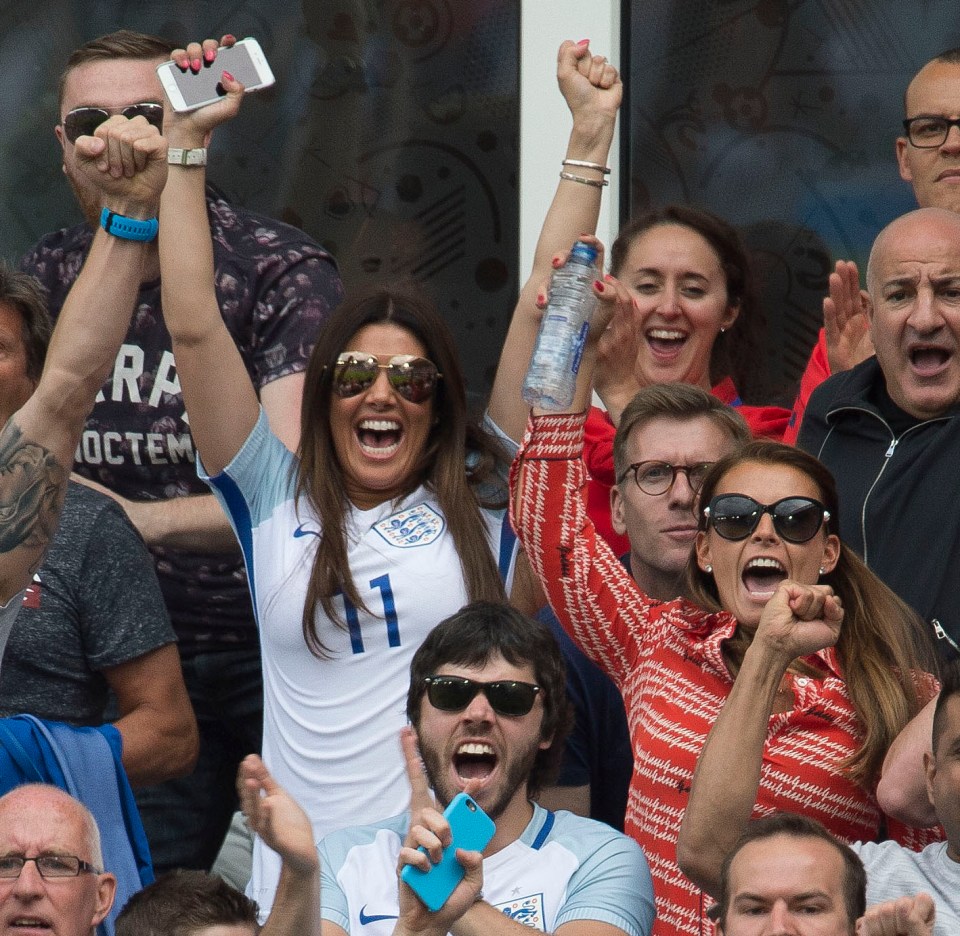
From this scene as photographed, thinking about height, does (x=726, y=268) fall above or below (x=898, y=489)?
above

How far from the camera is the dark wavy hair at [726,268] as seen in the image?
5.32 m

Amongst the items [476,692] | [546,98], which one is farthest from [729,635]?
[546,98]

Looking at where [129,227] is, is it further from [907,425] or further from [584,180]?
[907,425]

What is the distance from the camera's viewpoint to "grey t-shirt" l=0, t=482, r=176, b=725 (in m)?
4.64

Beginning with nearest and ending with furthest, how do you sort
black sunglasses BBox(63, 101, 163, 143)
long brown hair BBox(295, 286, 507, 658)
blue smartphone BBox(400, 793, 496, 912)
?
1. blue smartphone BBox(400, 793, 496, 912)
2. long brown hair BBox(295, 286, 507, 658)
3. black sunglasses BBox(63, 101, 163, 143)

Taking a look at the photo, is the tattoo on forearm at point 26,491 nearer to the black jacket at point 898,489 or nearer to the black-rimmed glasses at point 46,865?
the black-rimmed glasses at point 46,865

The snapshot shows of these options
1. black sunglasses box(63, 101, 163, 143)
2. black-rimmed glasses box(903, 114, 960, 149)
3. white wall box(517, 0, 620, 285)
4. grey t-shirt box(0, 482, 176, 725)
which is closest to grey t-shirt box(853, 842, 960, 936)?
grey t-shirt box(0, 482, 176, 725)

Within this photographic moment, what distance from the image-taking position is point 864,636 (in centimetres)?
404

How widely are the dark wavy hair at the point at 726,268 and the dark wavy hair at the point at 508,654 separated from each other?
1.37 meters

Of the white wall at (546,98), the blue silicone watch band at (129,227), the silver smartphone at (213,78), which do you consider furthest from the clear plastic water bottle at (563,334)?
the white wall at (546,98)

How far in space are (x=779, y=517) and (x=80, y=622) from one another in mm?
1591

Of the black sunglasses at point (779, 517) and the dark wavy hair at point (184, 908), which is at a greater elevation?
the black sunglasses at point (779, 517)

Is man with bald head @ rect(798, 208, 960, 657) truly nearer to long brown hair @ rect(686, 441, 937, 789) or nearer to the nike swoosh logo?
long brown hair @ rect(686, 441, 937, 789)

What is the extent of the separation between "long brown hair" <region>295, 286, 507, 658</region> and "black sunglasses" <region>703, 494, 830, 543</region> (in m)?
0.58
